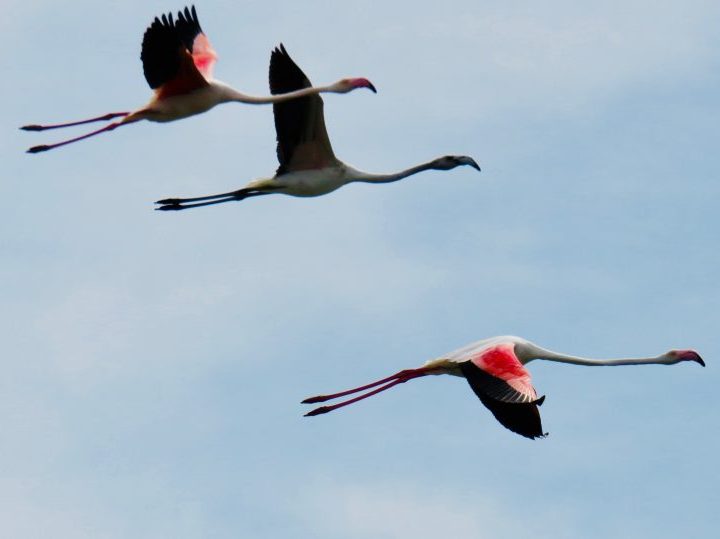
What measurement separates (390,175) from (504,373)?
14.8 ft

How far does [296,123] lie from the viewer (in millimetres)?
32156

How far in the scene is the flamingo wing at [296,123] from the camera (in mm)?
31906

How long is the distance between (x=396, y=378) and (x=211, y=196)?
3929mm

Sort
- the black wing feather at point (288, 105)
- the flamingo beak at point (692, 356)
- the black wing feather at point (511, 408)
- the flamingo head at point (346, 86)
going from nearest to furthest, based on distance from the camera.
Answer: the black wing feather at point (511, 408)
the flamingo head at point (346, 86)
the black wing feather at point (288, 105)
the flamingo beak at point (692, 356)

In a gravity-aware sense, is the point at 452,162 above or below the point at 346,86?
below

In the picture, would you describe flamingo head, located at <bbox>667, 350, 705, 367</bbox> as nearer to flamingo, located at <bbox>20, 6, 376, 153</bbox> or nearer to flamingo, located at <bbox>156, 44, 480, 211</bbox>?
flamingo, located at <bbox>156, 44, 480, 211</bbox>

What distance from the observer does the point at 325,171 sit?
106 ft

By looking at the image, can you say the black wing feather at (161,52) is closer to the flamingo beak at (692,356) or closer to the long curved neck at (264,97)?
the long curved neck at (264,97)

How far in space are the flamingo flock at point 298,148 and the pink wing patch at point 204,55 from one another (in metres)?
0.07

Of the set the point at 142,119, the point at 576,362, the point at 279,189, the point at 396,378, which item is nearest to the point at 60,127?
the point at 142,119

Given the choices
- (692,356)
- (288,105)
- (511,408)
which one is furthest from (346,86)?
(692,356)

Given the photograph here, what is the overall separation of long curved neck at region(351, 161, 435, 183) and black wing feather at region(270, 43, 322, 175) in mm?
1132

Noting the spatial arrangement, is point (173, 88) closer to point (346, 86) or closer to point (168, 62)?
point (168, 62)

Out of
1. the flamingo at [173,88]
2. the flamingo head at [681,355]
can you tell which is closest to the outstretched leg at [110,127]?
the flamingo at [173,88]
